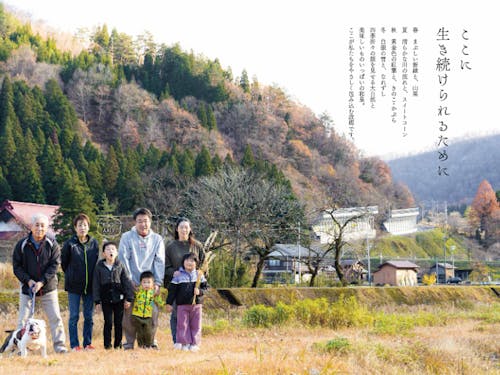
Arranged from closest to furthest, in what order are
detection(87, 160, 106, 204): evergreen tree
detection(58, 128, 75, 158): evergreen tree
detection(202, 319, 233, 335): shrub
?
detection(202, 319, 233, 335): shrub
detection(87, 160, 106, 204): evergreen tree
detection(58, 128, 75, 158): evergreen tree

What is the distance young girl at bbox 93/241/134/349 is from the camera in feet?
21.3

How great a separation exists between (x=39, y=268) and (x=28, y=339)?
A: 81 cm

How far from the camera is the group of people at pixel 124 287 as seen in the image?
6.39 m

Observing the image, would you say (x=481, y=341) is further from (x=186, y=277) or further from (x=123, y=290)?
(x=123, y=290)

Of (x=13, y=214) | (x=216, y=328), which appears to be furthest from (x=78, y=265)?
(x=13, y=214)

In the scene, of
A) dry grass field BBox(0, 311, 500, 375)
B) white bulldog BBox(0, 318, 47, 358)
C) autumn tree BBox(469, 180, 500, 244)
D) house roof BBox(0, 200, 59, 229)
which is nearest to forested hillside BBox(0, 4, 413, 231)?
house roof BBox(0, 200, 59, 229)

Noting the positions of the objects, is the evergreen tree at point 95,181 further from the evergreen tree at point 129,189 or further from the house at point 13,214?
the house at point 13,214

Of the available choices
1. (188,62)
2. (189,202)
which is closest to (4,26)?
(188,62)

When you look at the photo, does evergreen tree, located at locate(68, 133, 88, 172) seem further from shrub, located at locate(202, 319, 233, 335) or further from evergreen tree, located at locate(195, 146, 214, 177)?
shrub, located at locate(202, 319, 233, 335)

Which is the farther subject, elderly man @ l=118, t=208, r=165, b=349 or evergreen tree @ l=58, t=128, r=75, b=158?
evergreen tree @ l=58, t=128, r=75, b=158

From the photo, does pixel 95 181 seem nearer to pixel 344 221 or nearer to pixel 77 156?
pixel 77 156

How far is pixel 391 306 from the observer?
499 inches

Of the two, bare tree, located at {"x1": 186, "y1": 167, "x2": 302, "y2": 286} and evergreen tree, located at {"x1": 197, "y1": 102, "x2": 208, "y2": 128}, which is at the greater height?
evergreen tree, located at {"x1": 197, "y1": 102, "x2": 208, "y2": 128}

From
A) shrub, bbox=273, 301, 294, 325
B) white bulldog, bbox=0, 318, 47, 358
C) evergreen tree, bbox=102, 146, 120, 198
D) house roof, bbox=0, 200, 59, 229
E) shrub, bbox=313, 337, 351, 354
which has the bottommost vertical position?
shrub, bbox=273, 301, 294, 325
